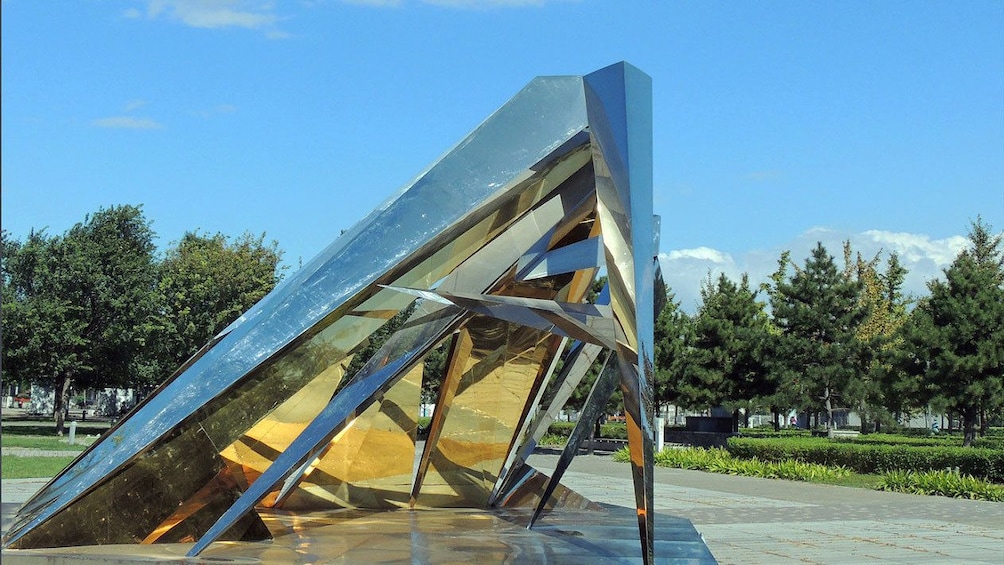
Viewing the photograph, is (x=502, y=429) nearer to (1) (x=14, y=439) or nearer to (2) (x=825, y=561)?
(2) (x=825, y=561)

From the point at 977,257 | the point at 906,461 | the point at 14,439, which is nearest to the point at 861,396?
the point at 906,461

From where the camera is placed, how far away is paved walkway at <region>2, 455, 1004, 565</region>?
1105cm

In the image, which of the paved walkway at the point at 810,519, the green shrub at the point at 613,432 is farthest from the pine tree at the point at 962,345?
the green shrub at the point at 613,432

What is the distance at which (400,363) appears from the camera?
900cm

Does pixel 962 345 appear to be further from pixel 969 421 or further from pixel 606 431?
pixel 606 431

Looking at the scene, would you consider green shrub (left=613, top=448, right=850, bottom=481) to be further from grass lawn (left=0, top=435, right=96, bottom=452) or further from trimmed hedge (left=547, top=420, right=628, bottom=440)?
grass lawn (left=0, top=435, right=96, bottom=452)

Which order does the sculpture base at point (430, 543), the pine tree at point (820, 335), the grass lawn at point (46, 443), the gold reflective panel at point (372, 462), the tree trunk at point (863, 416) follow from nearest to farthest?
the sculpture base at point (430, 543) < the gold reflective panel at point (372, 462) < the grass lawn at point (46, 443) < the pine tree at point (820, 335) < the tree trunk at point (863, 416)

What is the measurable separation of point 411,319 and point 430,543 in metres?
2.15

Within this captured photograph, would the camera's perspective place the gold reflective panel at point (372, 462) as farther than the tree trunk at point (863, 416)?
No

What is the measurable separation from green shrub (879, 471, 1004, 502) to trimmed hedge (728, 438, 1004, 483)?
38 centimetres

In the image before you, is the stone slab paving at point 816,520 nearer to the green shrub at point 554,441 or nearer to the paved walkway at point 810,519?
the paved walkway at point 810,519

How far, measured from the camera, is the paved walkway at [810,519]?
11.1m

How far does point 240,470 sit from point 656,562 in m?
4.32

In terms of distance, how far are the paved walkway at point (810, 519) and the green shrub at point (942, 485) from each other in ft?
1.82
